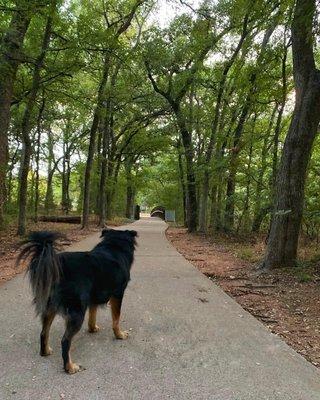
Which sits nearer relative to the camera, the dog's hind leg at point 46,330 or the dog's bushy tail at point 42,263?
the dog's bushy tail at point 42,263

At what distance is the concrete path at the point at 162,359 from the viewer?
327 cm

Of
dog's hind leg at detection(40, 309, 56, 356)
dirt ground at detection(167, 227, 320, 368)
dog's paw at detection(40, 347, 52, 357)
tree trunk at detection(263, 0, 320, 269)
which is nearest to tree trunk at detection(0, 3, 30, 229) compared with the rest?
tree trunk at detection(263, 0, 320, 269)

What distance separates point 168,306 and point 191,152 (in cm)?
1496

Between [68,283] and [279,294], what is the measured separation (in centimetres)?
439

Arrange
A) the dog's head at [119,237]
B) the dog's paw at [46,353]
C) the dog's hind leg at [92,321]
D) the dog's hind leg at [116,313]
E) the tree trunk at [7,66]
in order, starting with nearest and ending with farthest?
the dog's paw at [46,353]
the dog's hind leg at [116,313]
the dog's hind leg at [92,321]
the dog's head at [119,237]
the tree trunk at [7,66]

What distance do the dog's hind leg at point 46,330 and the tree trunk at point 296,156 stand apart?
5.73 m

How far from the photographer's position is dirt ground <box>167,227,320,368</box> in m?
4.96

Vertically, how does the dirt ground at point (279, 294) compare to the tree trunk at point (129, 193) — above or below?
below

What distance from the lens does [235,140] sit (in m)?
15.7

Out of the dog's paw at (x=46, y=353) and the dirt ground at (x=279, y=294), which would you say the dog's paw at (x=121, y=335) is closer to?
the dog's paw at (x=46, y=353)

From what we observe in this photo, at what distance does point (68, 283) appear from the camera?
3689mm

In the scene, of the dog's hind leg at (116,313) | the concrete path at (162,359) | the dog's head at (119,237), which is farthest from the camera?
the dog's head at (119,237)

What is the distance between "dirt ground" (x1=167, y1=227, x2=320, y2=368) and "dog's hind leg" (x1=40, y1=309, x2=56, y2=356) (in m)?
2.81

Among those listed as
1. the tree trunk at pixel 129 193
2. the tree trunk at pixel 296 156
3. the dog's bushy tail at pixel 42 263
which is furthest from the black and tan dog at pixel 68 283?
the tree trunk at pixel 129 193
